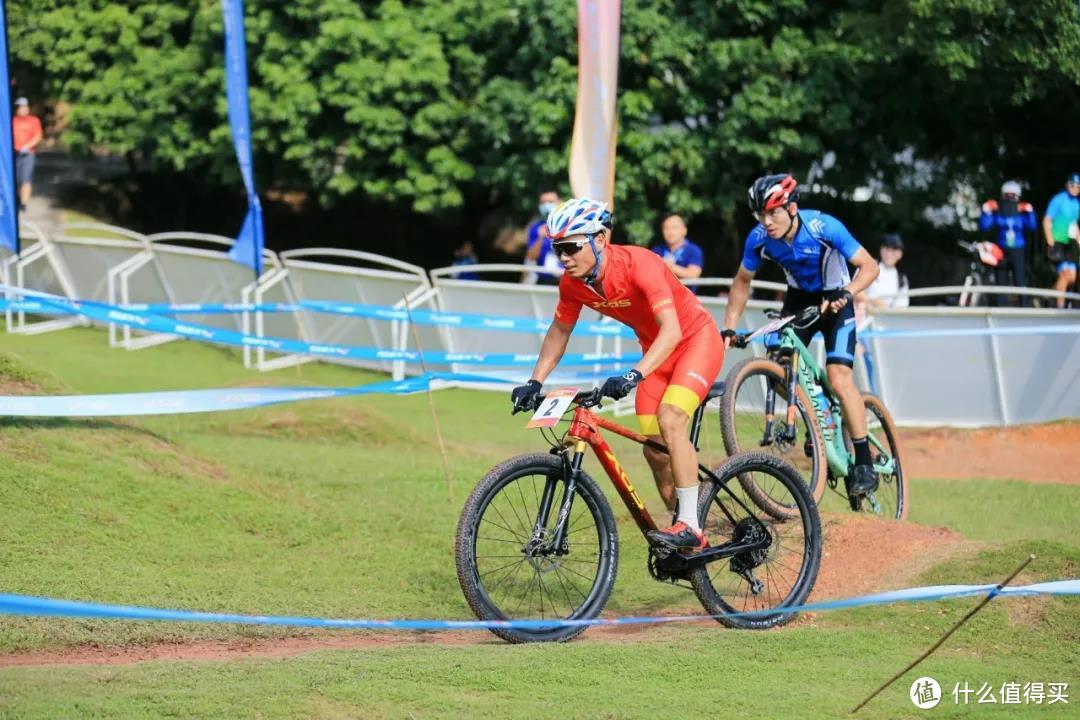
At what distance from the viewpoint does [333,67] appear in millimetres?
26734

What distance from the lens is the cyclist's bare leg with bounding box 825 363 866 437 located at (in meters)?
10.9

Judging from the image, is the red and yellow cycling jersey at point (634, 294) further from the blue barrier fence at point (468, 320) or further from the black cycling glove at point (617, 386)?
the blue barrier fence at point (468, 320)

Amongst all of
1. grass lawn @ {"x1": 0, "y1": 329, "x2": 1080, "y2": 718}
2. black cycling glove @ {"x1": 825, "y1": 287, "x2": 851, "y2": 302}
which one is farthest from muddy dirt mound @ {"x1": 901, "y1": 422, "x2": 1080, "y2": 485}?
black cycling glove @ {"x1": 825, "y1": 287, "x2": 851, "y2": 302}

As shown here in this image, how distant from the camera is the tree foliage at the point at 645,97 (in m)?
22.2

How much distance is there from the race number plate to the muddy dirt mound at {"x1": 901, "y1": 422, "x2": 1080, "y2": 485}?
7.71 meters

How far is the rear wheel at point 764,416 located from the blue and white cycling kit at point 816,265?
0.89 feet

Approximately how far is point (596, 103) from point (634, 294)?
710cm

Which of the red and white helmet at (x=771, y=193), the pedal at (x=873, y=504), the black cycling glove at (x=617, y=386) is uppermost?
the red and white helmet at (x=771, y=193)

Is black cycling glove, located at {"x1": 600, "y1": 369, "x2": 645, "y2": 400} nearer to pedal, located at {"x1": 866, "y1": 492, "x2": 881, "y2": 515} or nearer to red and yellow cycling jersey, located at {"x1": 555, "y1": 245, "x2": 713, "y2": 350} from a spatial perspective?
red and yellow cycling jersey, located at {"x1": 555, "y1": 245, "x2": 713, "y2": 350}

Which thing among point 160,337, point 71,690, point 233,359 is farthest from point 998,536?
point 160,337

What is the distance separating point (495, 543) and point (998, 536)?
5.67 m

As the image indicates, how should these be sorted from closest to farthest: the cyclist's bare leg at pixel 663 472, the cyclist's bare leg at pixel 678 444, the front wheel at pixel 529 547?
the front wheel at pixel 529 547, the cyclist's bare leg at pixel 678 444, the cyclist's bare leg at pixel 663 472

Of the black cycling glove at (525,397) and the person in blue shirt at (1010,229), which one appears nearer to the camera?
the black cycling glove at (525,397)

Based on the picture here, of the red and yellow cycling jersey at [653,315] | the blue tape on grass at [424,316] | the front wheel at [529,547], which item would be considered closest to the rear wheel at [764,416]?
the red and yellow cycling jersey at [653,315]
